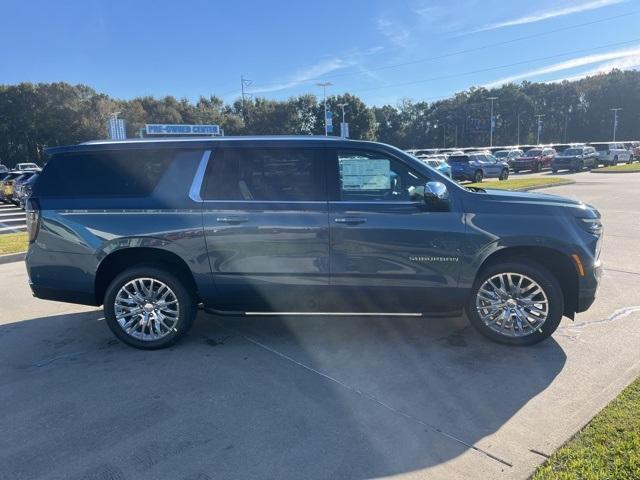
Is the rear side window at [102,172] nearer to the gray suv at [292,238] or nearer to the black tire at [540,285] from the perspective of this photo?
the gray suv at [292,238]

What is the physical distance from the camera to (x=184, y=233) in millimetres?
4352

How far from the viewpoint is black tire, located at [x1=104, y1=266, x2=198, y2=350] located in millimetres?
4473

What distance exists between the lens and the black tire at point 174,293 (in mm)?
4473

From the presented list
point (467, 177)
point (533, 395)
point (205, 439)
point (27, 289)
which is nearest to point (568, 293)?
point (533, 395)

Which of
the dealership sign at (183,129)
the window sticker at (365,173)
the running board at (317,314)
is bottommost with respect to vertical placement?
the running board at (317,314)

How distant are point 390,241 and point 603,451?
85.7 inches

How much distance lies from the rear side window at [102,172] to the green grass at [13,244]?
5512mm

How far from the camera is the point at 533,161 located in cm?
3728

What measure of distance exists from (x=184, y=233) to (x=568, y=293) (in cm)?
363

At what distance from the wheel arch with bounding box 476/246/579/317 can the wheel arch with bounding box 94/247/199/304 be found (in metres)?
2.78

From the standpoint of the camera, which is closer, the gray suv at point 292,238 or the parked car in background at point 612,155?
the gray suv at point 292,238

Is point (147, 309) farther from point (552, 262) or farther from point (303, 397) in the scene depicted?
point (552, 262)

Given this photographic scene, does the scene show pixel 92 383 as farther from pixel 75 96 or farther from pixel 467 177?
pixel 75 96

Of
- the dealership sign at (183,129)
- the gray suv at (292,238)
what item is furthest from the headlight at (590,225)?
the dealership sign at (183,129)
